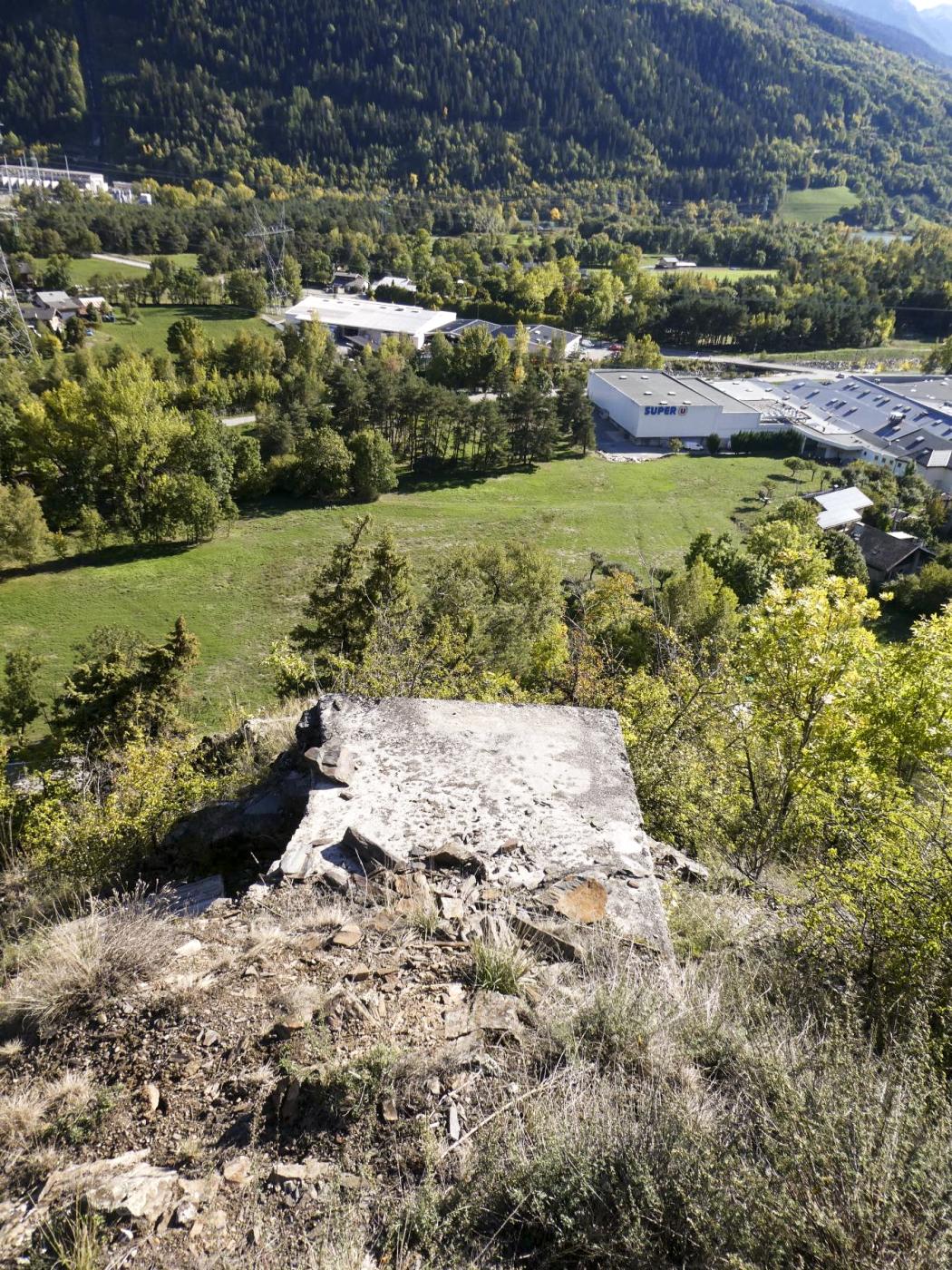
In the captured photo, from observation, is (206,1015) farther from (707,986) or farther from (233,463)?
(233,463)

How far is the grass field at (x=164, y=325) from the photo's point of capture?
257 feet

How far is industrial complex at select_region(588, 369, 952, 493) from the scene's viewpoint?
219ft

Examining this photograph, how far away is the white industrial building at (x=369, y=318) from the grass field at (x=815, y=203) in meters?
128

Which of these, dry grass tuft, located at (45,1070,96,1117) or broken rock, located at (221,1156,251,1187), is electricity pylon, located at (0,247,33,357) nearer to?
dry grass tuft, located at (45,1070,96,1117)

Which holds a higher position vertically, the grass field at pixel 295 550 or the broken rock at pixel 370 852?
the broken rock at pixel 370 852

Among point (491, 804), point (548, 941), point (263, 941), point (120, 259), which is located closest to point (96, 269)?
point (120, 259)

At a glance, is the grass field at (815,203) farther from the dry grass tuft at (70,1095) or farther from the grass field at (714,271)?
the dry grass tuft at (70,1095)

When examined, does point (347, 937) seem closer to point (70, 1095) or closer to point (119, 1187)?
point (70, 1095)

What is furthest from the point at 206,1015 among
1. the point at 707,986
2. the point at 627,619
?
the point at 627,619

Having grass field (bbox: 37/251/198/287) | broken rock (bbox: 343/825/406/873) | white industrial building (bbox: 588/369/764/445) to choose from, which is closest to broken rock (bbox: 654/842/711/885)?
broken rock (bbox: 343/825/406/873)

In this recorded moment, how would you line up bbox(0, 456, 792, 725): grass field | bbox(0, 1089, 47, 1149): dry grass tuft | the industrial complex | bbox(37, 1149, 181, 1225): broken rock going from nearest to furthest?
bbox(37, 1149, 181, 1225): broken rock, bbox(0, 1089, 47, 1149): dry grass tuft, bbox(0, 456, 792, 725): grass field, the industrial complex

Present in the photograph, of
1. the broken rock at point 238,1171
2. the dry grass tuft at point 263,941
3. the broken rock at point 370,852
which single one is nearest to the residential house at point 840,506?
the broken rock at point 370,852

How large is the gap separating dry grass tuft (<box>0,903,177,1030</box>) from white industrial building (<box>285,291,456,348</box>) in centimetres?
9075

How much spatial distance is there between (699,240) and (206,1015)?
163358 millimetres
